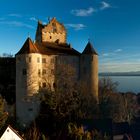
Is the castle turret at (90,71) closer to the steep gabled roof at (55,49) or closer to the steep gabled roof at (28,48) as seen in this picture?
the steep gabled roof at (55,49)

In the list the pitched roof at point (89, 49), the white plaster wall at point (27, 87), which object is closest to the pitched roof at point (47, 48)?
the white plaster wall at point (27, 87)

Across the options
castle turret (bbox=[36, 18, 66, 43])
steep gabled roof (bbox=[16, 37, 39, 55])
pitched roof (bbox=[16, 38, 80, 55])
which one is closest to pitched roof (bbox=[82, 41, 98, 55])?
pitched roof (bbox=[16, 38, 80, 55])

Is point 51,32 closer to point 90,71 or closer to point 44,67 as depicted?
point 44,67

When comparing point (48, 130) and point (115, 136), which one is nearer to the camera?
point (115, 136)

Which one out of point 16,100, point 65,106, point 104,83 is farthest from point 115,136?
point 104,83

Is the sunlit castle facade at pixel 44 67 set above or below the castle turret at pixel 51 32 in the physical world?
below

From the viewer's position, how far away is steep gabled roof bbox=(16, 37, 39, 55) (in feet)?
166

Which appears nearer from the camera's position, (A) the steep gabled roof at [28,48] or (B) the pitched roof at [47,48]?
(A) the steep gabled roof at [28,48]

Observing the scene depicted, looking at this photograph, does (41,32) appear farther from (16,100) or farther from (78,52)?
(16,100)

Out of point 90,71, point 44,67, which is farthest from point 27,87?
point 90,71

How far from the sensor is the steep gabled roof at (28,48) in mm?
50688

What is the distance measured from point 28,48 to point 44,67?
13.9 ft

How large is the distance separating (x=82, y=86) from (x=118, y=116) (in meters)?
8.84

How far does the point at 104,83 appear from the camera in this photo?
216 feet
